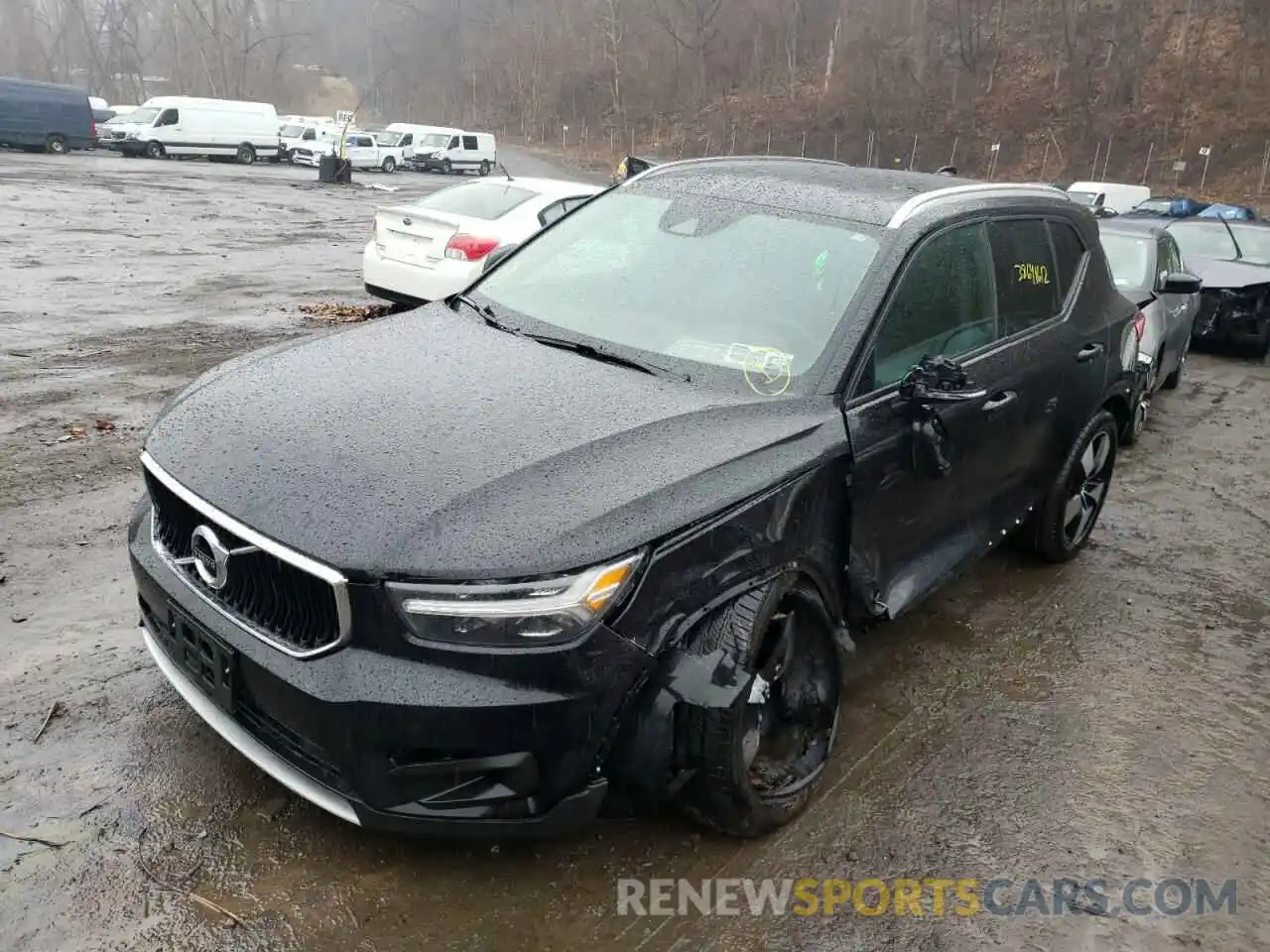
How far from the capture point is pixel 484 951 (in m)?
2.52

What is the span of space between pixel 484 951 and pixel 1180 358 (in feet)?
30.9

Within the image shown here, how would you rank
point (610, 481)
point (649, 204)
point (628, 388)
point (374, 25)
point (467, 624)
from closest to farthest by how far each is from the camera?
point (467, 624) → point (610, 481) → point (628, 388) → point (649, 204) → point (374, 25)

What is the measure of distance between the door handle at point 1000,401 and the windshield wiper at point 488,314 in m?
1.82

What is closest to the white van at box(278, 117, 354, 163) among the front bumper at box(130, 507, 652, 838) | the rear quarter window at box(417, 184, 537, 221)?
the rear quarter window at box(417, 184, 537, 221)

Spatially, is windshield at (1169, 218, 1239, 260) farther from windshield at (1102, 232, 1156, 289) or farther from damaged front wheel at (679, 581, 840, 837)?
damaged front wheel at (679, 581, 840, 837)

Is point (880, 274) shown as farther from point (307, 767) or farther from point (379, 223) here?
point (379, 223)

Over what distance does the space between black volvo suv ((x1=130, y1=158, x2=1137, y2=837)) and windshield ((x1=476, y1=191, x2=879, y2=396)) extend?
1 centimetres

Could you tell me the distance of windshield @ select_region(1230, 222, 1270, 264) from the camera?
11828 millimetres

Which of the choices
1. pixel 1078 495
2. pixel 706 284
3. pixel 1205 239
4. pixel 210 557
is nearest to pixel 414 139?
pixel 1205 239

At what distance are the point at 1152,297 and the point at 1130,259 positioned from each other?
2.37 feet

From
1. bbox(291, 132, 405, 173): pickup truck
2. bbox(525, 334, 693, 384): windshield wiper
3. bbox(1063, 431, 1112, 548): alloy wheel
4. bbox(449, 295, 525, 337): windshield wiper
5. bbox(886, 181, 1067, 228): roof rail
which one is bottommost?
bbox(291, 132, 405, 173): pickup truck

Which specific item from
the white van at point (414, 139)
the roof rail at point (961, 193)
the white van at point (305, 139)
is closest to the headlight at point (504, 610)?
the roof rail at point (961, 193)

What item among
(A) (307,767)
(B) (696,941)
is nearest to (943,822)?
(B) (696,941)

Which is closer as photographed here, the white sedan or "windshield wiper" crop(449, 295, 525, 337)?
"windshield wiper" crop(449, 295, 525, 337)
